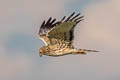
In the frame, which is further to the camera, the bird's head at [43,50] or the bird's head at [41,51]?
the bird's head at [41,51]

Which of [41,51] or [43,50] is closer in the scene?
[43,50]

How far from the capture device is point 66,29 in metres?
20.3

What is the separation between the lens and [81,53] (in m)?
20.6

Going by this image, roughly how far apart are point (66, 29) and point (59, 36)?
69cm

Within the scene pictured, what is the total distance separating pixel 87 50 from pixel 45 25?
2838mm

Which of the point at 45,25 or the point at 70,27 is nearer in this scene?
the point at 70,27

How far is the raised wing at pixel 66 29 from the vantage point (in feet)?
65.9

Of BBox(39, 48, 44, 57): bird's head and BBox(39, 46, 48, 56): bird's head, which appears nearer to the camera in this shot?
BBox(39, 46, 48, 56): bird's head

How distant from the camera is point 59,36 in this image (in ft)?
68.1

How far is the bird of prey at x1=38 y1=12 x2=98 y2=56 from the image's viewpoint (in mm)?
20172

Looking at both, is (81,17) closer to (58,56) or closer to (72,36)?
(72,36)

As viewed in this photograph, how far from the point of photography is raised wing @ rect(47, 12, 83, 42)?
20094 millimetres

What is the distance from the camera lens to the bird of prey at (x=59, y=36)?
20172 mm

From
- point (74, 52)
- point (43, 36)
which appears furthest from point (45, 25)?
point (74, 52)
